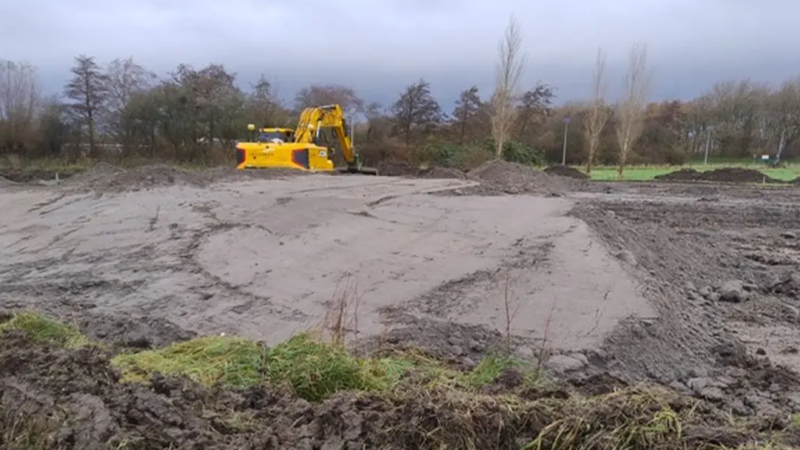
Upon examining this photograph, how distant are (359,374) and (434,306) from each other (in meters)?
2.72

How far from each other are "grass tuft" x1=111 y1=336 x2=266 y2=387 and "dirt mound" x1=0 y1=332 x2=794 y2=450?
20.7 inches

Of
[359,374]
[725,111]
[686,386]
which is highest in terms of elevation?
[725,111]

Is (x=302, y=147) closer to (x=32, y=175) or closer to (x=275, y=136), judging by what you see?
(x=275, y=136)

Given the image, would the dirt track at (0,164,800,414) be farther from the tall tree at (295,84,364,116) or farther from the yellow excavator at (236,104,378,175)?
the tall tree at (295,84,364,116)

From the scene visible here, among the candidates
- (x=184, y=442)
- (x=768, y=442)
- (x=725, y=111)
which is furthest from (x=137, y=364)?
(x=725, y=111)

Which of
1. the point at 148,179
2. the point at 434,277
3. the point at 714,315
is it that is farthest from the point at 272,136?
the point at 714,315

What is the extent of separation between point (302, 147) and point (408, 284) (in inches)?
498

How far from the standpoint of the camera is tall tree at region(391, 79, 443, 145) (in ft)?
145

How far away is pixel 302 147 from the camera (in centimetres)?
1948

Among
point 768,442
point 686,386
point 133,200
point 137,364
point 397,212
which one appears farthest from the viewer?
point 133,200

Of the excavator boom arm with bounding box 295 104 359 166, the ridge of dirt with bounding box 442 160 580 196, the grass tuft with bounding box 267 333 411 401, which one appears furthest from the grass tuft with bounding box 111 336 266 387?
the excavator boom arm with bounding box 295 104 359 166

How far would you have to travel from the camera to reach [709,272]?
930 cm

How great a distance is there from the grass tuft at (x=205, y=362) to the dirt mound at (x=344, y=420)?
525 millimetres

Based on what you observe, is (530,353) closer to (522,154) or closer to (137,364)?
(137,364)
